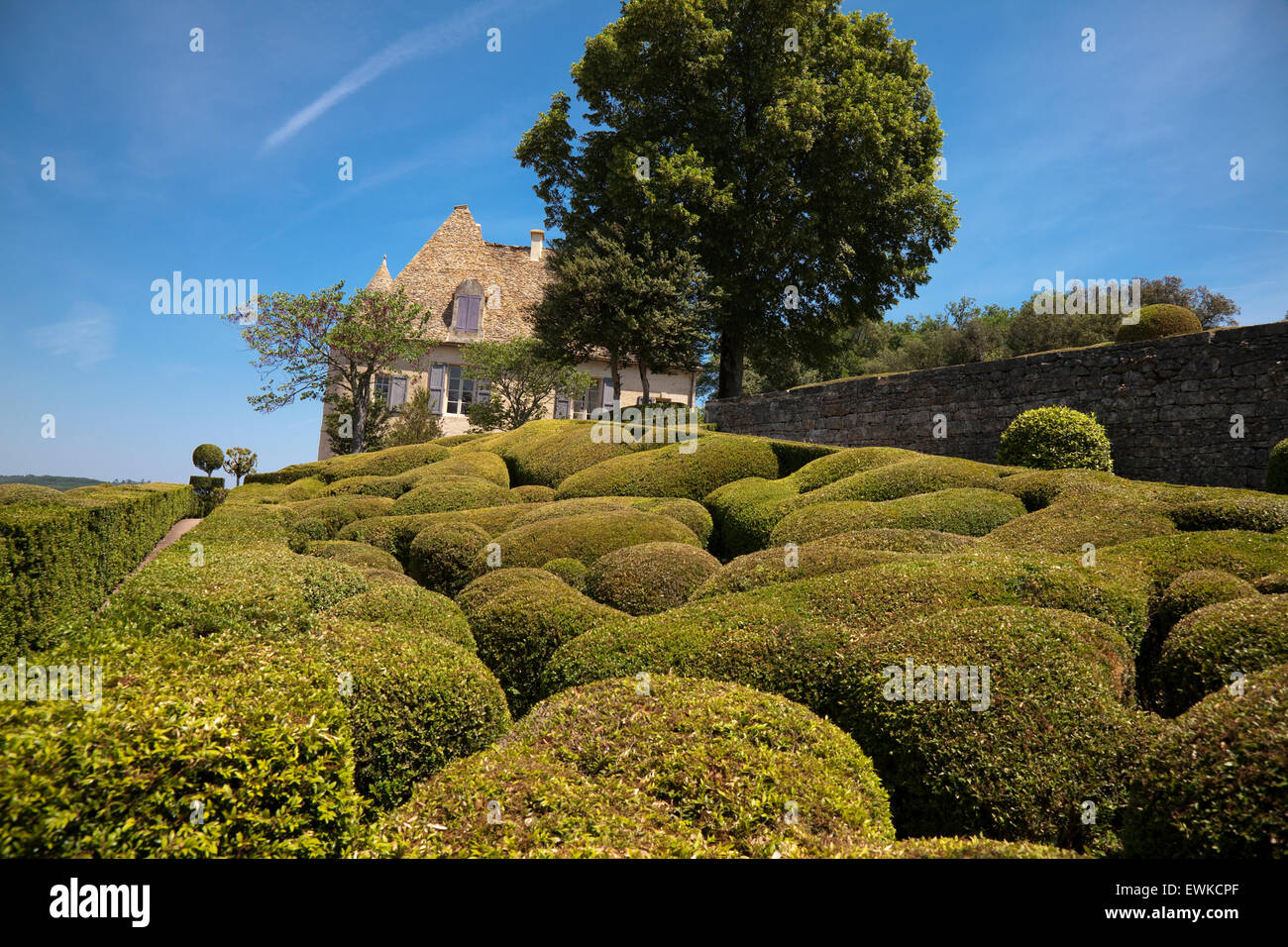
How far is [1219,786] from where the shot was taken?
2680 mm

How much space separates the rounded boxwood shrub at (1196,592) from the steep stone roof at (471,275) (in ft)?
100

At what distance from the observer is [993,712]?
145 inches

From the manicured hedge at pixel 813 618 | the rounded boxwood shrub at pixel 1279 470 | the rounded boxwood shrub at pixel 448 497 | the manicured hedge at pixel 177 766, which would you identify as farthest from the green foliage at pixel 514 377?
the manicured hedge at pixel 177 766

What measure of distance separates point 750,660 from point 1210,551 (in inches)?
154

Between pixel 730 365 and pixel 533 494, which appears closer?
pixel 533 494

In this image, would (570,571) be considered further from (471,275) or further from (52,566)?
(471,275)

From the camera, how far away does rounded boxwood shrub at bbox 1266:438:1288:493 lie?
9.42m

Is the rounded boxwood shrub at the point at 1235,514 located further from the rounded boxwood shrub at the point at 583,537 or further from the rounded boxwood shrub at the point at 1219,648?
the rounded boxwood shrub at the point at 583,537

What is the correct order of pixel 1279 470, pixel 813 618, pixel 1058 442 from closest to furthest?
pixel 813 618
pixel 1279 470
pixel 1058 442

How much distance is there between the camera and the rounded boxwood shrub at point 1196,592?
15.9ft

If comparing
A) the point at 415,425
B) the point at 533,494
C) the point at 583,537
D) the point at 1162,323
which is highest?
the point at 1162,323

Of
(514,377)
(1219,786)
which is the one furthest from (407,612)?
(514,377)

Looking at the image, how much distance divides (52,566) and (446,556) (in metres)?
4.02
